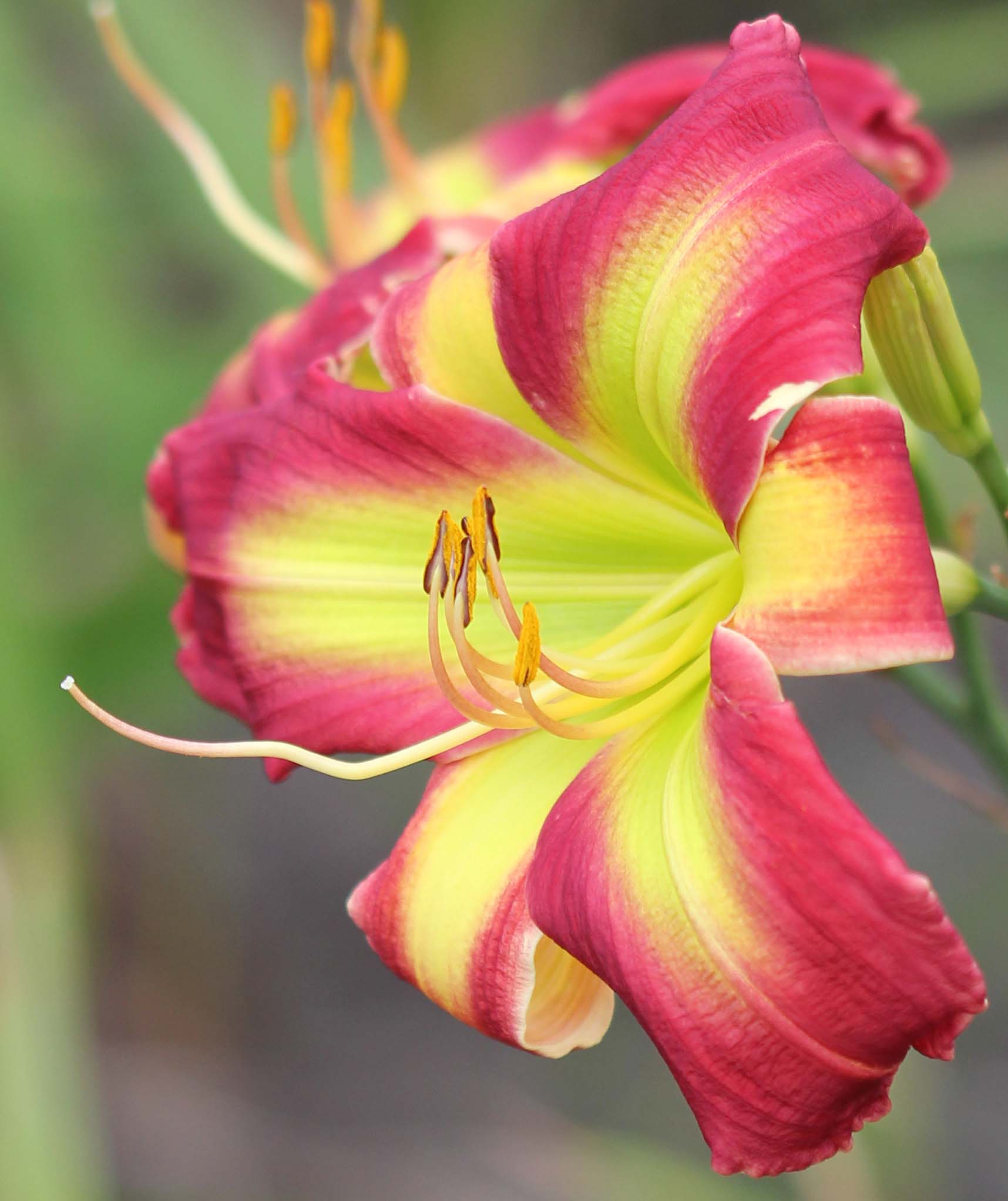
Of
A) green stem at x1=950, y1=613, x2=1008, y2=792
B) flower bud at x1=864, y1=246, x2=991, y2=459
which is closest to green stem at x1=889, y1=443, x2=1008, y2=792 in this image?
green stem at x1=950, y1=613, x2=1008, y2=792

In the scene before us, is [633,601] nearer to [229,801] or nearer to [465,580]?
[465,580]

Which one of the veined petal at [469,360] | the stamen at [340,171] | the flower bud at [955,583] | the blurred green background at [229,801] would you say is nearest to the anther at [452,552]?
the veined petal at [469,360]

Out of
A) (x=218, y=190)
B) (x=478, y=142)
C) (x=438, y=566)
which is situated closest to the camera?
(x=438, y=566)

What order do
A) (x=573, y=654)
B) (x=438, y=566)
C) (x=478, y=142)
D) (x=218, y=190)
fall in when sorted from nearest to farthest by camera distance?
(x=438, y=566)
(x=573, y=654)
(x=218, y=190)
(x=478, y=142)

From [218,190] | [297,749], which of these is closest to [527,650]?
[297,749]

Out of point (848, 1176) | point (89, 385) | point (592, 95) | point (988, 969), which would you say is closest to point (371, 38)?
point (592, 95)

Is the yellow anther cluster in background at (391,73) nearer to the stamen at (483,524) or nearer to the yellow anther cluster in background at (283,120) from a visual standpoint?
the yellow anther cluster in background at (283,120)
